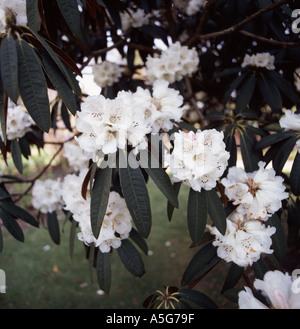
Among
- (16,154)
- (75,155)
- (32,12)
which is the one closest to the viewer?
(32,12)

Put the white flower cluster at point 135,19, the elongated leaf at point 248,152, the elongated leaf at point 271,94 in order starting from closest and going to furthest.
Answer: the elongated leaf at point 248,152 < the elongated leaf at point 271,94 < the white flower cluster at point 135,19

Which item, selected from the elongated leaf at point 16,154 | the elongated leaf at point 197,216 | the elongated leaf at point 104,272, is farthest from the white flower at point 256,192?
the elongated leaf at point 16,154

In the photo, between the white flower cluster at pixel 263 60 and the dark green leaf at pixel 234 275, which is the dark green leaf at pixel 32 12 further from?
the white flower cluster at pixel 263 60

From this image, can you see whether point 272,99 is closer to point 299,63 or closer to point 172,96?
point 299,63

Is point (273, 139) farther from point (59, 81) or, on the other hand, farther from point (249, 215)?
point (59, 81)

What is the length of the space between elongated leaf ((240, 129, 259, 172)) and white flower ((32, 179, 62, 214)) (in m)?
1.05

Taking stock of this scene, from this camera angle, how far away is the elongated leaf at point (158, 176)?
0.82 meters

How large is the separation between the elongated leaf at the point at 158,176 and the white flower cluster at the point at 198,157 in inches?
1.7

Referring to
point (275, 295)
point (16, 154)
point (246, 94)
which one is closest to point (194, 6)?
point (246, 94)

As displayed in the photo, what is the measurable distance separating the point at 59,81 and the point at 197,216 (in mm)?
554

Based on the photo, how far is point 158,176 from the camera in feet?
2.71

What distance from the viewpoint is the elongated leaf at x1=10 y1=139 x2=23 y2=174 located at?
4.26 feet
